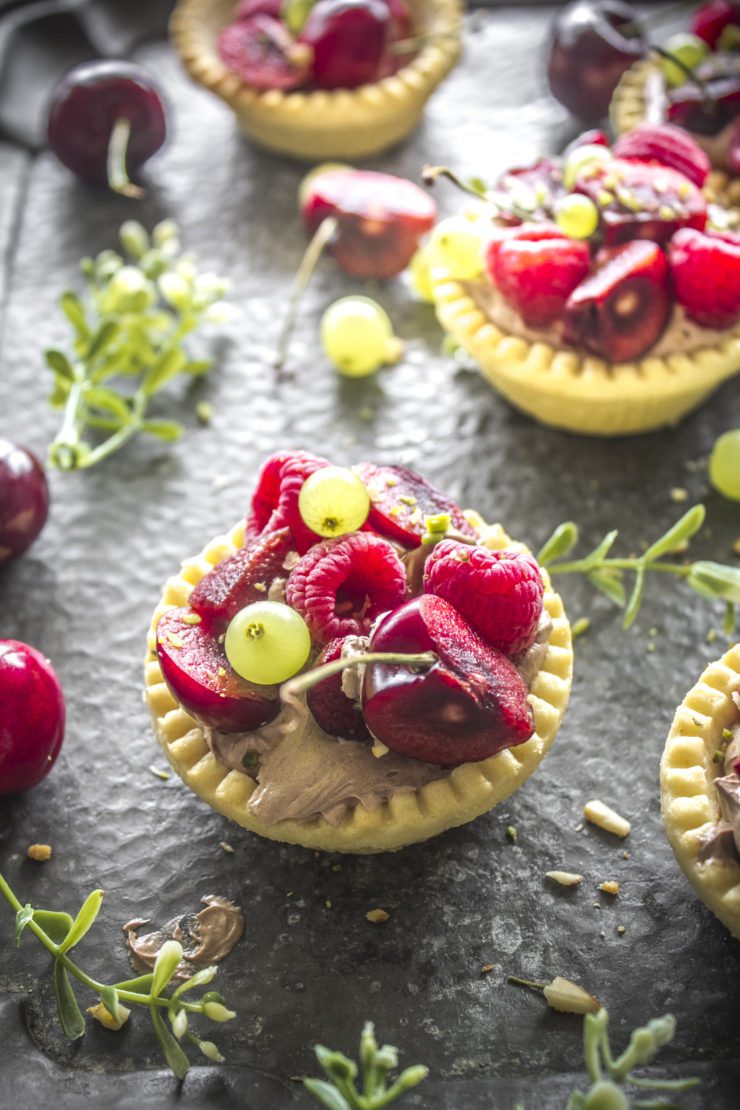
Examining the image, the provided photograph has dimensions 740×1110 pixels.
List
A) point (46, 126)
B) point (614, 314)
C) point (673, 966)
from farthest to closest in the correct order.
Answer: point (46, 126)
point (614, 314)
point (673, 966)

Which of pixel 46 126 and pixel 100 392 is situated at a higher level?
pixel 46 126

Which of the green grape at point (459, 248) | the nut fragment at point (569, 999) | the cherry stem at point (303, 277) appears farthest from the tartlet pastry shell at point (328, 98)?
the nut fragment at point (569, 999)

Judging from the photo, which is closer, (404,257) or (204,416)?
(204,416)

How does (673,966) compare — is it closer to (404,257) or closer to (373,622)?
(373,622)

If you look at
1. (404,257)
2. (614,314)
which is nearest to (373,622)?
(614,314)

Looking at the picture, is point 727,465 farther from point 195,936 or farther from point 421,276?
point 195,936

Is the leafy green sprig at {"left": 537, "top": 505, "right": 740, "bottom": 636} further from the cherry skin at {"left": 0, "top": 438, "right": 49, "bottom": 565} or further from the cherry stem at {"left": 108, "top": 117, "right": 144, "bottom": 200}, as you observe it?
the cherry stem at {"left": 108, "top": 117, "right": 144, "bottom": 200}

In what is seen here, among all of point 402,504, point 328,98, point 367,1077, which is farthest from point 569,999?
point 328,98
